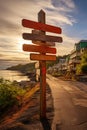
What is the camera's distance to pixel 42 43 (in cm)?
1105

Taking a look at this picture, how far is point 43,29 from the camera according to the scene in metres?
11.0

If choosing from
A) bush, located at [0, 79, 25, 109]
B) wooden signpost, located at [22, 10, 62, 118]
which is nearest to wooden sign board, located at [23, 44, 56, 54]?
wooden signpost, located at [22, 10, 62, 118]

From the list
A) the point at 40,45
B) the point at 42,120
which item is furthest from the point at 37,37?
the point at 42,120

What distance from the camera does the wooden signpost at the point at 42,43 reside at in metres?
10.5

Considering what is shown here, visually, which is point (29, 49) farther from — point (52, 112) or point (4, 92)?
point (4, 92)

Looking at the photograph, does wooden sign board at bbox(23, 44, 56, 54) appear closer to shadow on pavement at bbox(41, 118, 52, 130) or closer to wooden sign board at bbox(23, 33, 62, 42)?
wooden sign board at bbox(23, 33, 62, 42)

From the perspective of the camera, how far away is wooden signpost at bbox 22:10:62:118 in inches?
414

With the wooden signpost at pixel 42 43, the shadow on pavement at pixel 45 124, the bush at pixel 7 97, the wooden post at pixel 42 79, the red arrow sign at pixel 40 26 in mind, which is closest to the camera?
the shadow on pavement at pixel 45 124

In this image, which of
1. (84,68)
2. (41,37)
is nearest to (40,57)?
(41,37)

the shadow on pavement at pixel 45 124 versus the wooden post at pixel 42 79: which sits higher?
the wooden post at pixel 42 79

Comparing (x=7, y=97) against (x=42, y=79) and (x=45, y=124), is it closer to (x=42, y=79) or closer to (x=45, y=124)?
(x=42, y=79)

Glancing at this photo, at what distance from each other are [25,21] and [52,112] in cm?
443

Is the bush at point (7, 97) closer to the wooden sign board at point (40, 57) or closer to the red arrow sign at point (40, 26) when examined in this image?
→ the wooden sign board at point (40, 57)

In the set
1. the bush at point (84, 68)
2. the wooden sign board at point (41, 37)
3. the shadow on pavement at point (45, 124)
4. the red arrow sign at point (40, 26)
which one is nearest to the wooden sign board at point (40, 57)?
the wooden sign board at point (41, 37)
